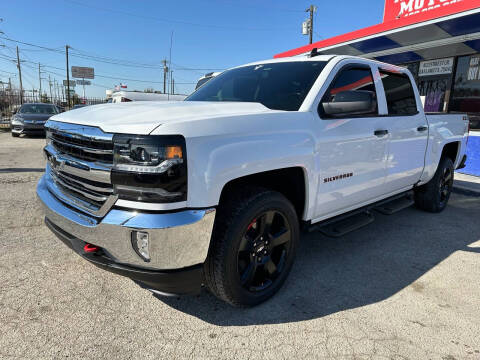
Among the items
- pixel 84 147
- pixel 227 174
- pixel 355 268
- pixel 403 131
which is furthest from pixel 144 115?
pixel 403 131

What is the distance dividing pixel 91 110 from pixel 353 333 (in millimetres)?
2428

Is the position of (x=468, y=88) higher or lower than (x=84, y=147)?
higher

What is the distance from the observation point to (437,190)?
474 centimetres

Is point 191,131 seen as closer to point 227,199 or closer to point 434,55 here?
point 227,199

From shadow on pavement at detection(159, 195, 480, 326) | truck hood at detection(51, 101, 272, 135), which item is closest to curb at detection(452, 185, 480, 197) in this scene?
shadow on pavement at detection(159, 195, 480, 326)

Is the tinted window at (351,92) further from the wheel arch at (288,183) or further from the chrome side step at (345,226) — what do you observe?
the chrome side step at (345,226)

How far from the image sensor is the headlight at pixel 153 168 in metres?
1.82

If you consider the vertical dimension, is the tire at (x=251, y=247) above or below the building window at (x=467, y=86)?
below

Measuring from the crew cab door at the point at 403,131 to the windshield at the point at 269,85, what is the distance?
100 centimetres

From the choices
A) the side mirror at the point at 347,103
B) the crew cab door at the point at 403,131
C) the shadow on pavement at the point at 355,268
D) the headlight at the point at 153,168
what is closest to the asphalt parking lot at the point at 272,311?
the shadow on pavement at the point at 355,268

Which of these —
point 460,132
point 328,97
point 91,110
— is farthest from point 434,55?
point 91,110

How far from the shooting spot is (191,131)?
6.18 ft

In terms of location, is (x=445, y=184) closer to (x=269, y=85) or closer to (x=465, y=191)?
(x=465, y=191)

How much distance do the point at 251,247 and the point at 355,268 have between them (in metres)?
1.29
